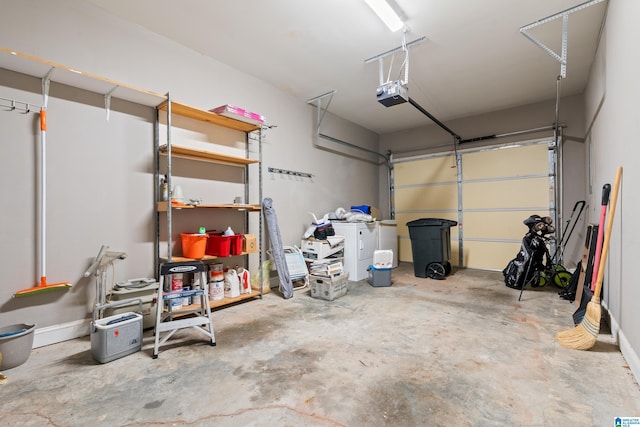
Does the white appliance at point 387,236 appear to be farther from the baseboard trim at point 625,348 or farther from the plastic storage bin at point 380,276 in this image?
the baseboard trim at point 625,348

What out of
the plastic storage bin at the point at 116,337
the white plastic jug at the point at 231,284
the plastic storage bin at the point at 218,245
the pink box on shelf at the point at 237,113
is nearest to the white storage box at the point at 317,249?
the white plastic jug at the point at 231,284

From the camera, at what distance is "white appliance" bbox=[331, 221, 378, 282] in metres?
4.64

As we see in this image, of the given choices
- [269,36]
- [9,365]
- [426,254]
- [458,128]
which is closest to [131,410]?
[9,365]

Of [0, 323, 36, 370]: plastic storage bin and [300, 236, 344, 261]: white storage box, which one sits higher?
[300, 236, 344, 261]: white storage box

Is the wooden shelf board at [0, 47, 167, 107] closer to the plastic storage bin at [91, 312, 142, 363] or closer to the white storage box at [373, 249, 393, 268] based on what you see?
the plastic storage bin at [91, 312, 142, 363]

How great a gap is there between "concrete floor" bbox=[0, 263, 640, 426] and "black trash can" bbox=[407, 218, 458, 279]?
5.71 ft

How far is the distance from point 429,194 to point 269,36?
14.6ft

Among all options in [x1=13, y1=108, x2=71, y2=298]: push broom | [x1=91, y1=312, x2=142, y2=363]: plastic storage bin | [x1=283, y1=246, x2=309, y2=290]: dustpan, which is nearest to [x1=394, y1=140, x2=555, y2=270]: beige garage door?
[x1=283, y1=246, x2=309, y2=290]: dustpan

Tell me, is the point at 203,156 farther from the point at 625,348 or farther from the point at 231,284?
the point at 625,348

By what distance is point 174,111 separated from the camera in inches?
124

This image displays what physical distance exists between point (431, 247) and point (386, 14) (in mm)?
3377

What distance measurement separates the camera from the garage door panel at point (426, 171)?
5.93 meters

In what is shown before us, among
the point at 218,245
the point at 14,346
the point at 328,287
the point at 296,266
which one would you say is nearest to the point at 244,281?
the point at 218,245

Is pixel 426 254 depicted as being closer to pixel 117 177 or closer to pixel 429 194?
pixel 429 194
